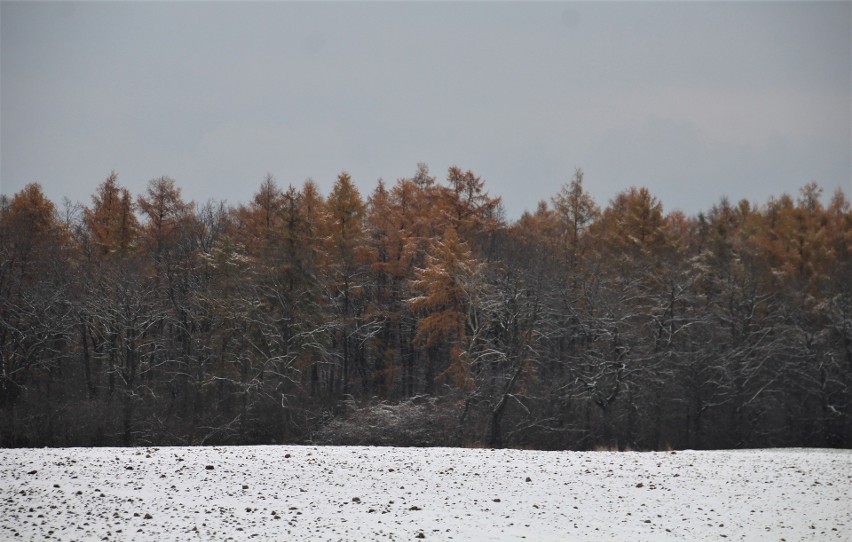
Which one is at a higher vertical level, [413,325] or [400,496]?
[413,325]

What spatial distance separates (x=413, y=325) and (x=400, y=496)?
31.3 m

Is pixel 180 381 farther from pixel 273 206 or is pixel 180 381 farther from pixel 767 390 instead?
pixel 767 390

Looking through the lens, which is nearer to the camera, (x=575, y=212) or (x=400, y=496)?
(x=400, y=496)

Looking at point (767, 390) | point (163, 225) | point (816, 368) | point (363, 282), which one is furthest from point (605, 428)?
point (163, 225)

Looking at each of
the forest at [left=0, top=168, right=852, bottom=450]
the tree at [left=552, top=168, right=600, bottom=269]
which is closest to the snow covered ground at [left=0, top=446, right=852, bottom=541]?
the forest at [left=0, top=168, right=852, bottom=450]

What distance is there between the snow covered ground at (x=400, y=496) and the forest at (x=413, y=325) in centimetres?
1443

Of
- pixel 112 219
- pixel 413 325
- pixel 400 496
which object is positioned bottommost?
pixel 400 496

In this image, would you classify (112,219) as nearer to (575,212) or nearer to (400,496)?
(575,212)

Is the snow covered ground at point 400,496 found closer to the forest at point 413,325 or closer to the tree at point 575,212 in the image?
the forest at point 413,325

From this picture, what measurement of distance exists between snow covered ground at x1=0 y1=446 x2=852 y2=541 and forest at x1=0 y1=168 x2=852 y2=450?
1443 cm

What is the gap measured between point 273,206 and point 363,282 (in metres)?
6.80

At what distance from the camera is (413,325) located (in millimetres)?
46656

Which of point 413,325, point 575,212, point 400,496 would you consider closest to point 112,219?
point 413,325

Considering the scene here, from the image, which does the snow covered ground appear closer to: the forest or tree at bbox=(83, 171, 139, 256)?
the forest
